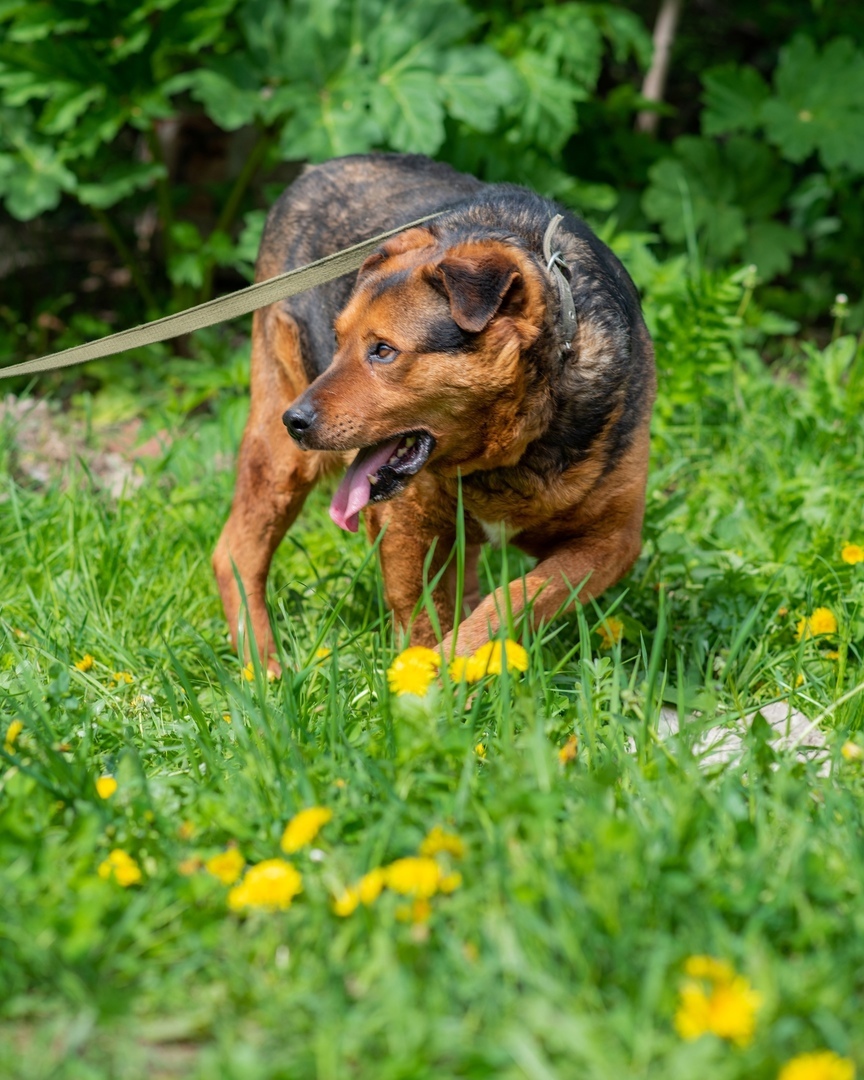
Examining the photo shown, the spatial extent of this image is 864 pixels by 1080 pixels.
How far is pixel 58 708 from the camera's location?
2.93 meters

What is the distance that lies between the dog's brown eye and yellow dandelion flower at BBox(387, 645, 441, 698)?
36.7 inches

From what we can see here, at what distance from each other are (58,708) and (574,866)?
1481 mm

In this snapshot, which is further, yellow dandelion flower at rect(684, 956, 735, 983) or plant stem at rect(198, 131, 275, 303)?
plant stem at rect(198, 131, 275, 303)

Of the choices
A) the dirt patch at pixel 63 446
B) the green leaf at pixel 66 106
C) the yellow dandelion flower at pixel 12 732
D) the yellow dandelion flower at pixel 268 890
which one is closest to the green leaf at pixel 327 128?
the green leaf at pixel 66 106

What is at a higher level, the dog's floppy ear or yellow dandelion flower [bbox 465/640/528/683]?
the dog's floppy ear

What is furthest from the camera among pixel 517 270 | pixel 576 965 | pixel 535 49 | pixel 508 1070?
pixel 535 49

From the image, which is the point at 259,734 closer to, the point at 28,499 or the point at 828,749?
the point at 828,749

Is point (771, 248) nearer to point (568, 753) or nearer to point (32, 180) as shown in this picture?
point (32, 180)

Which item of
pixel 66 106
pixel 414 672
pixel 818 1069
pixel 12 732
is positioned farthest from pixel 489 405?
pixel 66 106

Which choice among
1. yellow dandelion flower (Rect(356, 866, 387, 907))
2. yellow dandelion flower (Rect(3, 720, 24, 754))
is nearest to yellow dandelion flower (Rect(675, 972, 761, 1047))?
yellow dandelion flower (Rect(356, 866, 387, 907))

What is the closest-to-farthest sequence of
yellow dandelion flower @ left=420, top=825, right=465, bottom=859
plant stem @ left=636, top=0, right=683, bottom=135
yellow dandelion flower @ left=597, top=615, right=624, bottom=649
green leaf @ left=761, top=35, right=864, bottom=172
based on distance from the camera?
yellow dandelion flower @ left=420, top=825, right=465, bottom=859 → yellow dandelion flower @ left=597, top=615, right=624, bottom=649 → green leaf @ left=761, top=35, right=864, bottom=172 → plant stem @ left=636, top=0, right=683, bottom=135

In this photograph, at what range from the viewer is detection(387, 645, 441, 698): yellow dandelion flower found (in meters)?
2.66

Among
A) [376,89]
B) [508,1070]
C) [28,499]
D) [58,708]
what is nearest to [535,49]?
[376,89]

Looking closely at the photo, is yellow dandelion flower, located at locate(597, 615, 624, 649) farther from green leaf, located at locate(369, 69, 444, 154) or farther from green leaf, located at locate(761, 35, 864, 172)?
green leaf, located at locate(761, 35, 864, 172)
